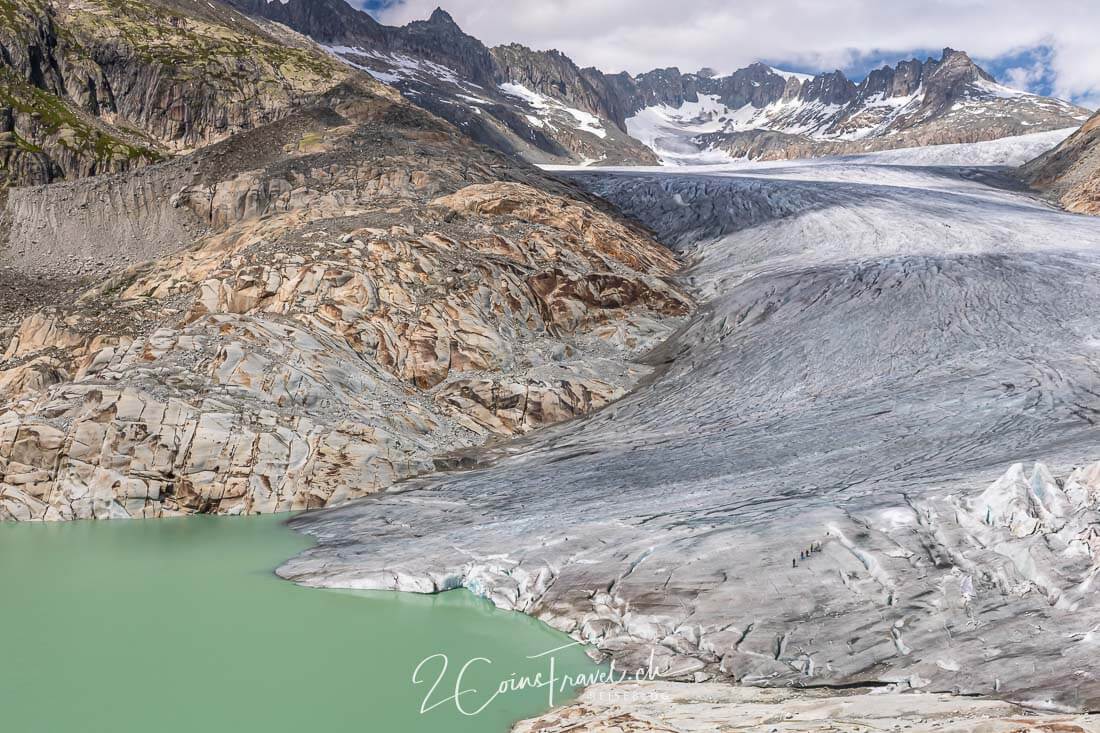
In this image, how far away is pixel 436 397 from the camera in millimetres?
23641

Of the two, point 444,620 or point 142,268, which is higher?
point 142,268

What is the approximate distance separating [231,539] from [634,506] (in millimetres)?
8607

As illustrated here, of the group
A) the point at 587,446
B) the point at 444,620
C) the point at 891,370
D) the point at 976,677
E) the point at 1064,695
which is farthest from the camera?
→ the point at 891,370

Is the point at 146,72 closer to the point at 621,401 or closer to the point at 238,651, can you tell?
the point at 621,401

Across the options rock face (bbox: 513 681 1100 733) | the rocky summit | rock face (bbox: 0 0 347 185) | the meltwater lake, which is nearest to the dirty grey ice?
the rocky summit

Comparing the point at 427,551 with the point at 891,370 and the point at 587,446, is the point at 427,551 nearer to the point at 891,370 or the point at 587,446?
the point at 587,446

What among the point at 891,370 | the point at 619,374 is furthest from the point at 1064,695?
the point at 619,374

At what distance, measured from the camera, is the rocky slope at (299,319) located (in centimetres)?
1870

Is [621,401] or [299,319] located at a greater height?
[299,319]

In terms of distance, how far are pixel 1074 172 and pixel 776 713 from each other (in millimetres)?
55709

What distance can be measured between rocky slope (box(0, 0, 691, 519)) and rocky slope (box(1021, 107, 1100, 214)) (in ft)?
91.0

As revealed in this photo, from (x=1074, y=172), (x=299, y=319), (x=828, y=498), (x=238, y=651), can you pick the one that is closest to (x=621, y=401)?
(x=299, y=319)
